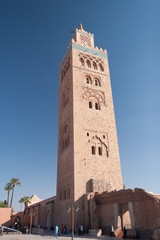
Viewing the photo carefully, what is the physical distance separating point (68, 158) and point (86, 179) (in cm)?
310

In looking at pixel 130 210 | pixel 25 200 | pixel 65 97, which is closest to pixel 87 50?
pixel 65 97

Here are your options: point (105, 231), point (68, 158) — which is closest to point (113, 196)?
point (105, 231)

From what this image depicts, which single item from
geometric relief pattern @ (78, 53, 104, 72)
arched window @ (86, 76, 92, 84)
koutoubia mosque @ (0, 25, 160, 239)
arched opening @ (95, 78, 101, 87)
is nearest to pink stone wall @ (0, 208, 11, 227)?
koutoubia mosque @ (0, 25, 160, 239)

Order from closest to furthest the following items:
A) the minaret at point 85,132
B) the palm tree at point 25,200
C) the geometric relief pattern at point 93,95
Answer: the minaret at point 85,132, the geometric relief pattern at point 93,95, the palm tree at point 25,200

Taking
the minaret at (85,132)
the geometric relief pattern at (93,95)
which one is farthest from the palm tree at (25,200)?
the geometric relief pattern at (93,95)

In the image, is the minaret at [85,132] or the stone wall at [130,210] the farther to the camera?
the minaret at [85,132]

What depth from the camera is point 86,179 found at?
18.2 meters

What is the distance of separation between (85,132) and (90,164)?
11.3ft

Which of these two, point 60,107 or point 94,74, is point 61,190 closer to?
point 60,107

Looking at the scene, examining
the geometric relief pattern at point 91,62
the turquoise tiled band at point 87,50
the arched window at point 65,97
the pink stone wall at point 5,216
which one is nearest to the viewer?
the pink stone wall at point 5,216

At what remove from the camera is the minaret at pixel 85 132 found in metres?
18.4

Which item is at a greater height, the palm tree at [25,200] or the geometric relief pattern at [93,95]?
the geometric relief pattern at [93,95]

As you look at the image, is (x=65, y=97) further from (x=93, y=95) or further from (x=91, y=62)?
(x=91, y=62)

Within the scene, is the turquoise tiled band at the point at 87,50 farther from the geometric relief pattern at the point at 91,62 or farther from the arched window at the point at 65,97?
the arched window at the point at 65,97
